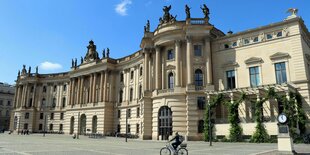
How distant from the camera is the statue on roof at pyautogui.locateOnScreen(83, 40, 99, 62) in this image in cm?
7622

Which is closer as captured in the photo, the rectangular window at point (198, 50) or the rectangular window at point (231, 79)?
the rectangular window at point (231, 79)

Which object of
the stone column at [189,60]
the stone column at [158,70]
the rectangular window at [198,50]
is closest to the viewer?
the stone column at [189,60]

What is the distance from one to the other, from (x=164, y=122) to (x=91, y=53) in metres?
39.9

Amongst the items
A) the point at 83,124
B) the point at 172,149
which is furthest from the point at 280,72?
the point at 83,124

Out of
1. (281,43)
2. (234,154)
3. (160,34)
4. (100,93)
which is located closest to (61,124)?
(100,93)

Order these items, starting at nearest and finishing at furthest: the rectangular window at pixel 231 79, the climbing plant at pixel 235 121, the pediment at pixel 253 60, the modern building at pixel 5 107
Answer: the climbing plant at pixel 235 121 → the pediment at pixel 253 60 → the rectangular window at pixel 231 79 → the modern building at pixel 5 107

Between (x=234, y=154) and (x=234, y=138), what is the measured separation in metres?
18.6

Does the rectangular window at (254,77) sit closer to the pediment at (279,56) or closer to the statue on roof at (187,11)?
the pediment at (279,56)

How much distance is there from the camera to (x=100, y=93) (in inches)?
2739

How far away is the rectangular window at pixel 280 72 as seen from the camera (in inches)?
1540

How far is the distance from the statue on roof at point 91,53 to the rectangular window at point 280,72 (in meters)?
49.5

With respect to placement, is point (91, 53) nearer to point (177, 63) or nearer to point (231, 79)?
point (177, 63)

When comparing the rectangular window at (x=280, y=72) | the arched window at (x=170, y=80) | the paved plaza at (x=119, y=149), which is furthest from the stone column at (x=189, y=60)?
the paved plaza at (x=119, y=149)

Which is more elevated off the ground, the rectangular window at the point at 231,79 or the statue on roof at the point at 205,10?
the statue on roof at the point at 205,10
